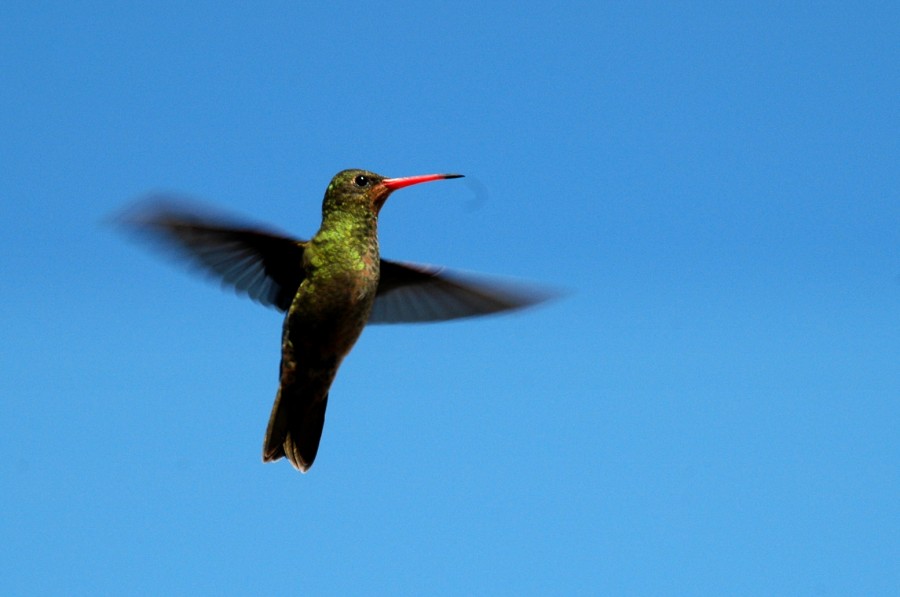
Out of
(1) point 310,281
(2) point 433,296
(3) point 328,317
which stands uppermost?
(2) point 433,296

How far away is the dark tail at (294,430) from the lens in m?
4.28

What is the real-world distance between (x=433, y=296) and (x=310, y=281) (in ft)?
3.19

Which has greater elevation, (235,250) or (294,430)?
(235,250)

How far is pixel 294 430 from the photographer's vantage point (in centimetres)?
433

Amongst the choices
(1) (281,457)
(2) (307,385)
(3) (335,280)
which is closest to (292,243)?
(3) (335,280)

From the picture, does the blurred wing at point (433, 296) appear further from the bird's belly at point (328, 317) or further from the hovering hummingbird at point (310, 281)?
the bird's belly at point (328, 317)

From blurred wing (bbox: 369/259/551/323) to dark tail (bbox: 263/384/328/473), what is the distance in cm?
73

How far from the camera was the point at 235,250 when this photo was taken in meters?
4.11

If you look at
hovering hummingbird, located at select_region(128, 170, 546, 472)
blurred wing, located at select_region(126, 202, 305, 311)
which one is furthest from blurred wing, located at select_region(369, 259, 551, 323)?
blurred wing, located at select_region(126, 202, 305, 311)

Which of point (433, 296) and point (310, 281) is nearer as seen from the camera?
point (310, 281)

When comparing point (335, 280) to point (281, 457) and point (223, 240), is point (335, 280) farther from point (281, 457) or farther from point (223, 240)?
point (281, 457)

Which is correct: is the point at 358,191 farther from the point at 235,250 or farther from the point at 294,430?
the point at 294,430

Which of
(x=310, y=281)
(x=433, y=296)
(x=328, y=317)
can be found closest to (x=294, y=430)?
(x=328, y=317)

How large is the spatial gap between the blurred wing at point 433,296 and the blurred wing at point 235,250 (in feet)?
1.65
